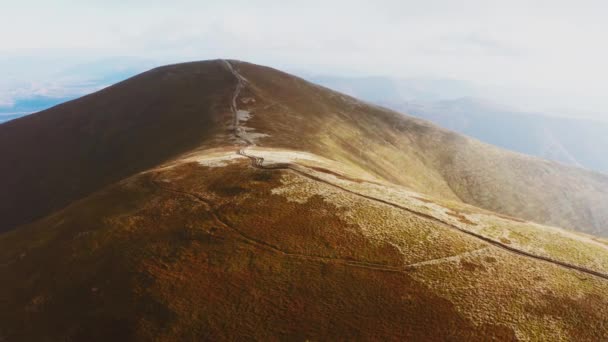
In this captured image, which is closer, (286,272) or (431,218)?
(286,272)

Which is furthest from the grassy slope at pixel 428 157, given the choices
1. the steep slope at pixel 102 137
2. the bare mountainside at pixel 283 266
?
the bare mountainside at pixel 283 266

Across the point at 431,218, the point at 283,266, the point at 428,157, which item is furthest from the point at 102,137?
the point at 428,157

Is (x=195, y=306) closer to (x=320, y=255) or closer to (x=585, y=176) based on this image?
(x=320, y=255)

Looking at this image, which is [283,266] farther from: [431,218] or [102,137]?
[102,137]

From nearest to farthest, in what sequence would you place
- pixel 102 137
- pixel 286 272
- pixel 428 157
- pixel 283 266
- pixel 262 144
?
pixel 286 272 → pixel 283 266 → pixel 262 144 → pixel 102 137 → pixel 428 157

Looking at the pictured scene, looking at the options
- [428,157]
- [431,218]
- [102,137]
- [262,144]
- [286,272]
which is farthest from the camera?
[428,157]

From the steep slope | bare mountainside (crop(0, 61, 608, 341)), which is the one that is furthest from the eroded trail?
the steep slope
